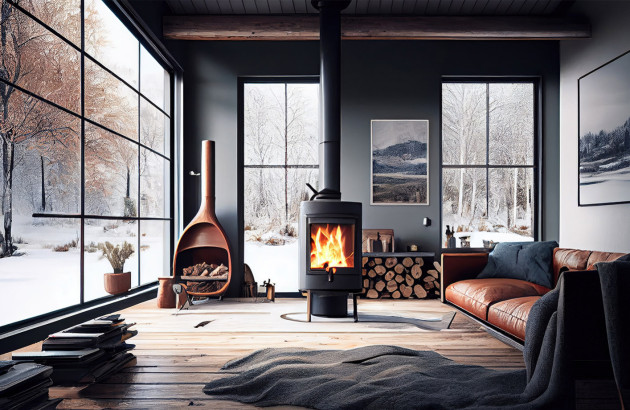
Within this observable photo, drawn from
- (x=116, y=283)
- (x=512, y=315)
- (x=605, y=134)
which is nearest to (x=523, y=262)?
(x=512, y=315)

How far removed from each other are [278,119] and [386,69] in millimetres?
1484

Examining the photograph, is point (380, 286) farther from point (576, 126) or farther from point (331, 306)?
point (576, 126)

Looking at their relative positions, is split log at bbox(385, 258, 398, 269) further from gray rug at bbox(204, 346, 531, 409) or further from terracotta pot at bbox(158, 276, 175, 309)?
gray rug at bbox(204, 346, 531, 409)

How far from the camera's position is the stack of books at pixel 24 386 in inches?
73.9

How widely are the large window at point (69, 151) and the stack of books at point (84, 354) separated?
646 millimetres

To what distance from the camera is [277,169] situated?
611 cm

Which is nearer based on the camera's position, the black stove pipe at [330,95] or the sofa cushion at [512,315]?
the sofa cushion at [512,315]

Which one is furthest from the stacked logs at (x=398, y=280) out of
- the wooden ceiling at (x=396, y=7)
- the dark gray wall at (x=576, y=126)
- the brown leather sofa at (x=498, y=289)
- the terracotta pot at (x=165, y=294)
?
the wooden ceiling at (x=396, y=7)

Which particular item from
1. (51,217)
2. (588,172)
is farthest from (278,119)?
(588,172)

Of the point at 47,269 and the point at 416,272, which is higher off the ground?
the point at 47,269

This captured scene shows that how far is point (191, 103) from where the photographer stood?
20.0ft

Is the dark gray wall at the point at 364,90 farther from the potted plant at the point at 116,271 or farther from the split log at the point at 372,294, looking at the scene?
the potted plant at the point at 116,271

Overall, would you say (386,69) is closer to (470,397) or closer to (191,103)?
(191,103)

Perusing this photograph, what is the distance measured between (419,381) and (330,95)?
9.84 feet
